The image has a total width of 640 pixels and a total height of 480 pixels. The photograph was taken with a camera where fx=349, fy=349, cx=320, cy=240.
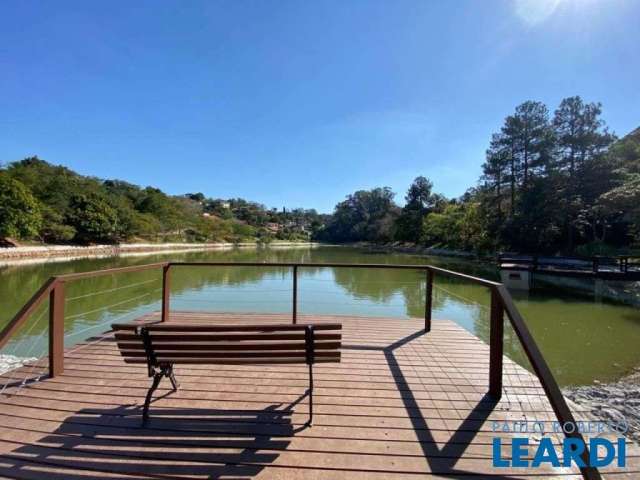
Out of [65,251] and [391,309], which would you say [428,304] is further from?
[65,251]

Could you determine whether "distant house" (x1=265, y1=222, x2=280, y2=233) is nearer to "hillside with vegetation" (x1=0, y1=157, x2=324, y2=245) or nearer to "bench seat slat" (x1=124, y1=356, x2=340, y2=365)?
"hillside with vegetation" (x1=0, y1=157, x2=324, y2=245)

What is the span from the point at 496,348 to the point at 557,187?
62.7ft

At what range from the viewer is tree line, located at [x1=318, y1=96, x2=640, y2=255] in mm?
16469

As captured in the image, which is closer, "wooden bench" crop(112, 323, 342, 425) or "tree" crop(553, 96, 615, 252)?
"wooden bench" crop(112, 323, 342, 425)

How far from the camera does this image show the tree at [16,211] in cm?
2136

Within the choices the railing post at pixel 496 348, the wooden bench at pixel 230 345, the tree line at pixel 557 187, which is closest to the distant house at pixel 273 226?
the tree line at pixel 557 187

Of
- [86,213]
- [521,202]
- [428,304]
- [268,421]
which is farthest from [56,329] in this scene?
[86,213]

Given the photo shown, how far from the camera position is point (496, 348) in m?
2.33

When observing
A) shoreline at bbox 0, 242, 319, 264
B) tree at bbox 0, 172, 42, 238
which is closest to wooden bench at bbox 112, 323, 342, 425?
shoreline at bbox 0, 242, 319, 264

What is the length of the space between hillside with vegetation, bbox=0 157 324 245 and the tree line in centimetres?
2945

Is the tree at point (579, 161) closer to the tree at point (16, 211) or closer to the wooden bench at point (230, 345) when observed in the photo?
the wooden bench at point (230, 345)

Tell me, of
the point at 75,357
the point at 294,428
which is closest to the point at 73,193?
the point at 75,357

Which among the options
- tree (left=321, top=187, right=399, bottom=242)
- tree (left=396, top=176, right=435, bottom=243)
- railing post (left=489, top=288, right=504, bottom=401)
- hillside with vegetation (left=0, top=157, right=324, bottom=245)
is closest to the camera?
railing post (left=489, top=288, right=504, bottom=401)

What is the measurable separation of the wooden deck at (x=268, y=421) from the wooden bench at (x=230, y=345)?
226 mm
